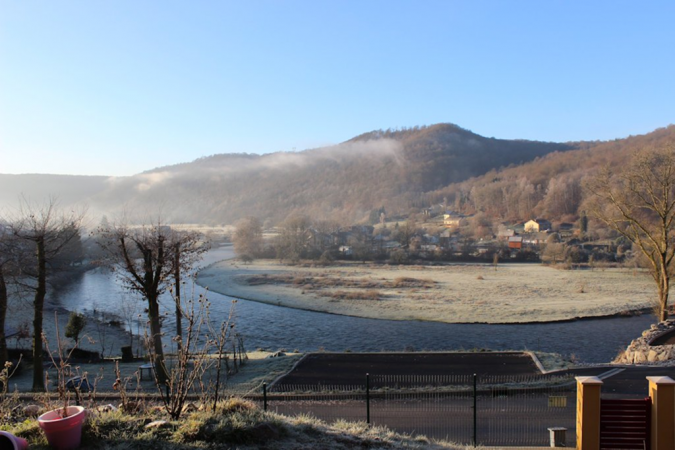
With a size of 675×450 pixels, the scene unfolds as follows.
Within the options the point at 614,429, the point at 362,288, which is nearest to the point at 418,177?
the point at 362,288

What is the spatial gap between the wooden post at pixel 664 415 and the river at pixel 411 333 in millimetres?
14734

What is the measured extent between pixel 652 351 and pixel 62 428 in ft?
55.0

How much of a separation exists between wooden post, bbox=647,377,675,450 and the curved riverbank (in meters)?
23.3

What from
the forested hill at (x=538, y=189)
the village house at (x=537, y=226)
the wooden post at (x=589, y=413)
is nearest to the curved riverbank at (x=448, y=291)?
the wooden post at (x=589, y=413)

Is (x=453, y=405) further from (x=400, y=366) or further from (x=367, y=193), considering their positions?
(x=367, y=193)

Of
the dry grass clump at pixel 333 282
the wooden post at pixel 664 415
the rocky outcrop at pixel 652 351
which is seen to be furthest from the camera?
the dry grass clump at pixel 333 282

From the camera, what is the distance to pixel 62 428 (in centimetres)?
490

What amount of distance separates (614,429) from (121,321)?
93.0 feet

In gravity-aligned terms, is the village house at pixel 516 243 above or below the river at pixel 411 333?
above

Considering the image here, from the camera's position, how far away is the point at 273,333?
26500mm

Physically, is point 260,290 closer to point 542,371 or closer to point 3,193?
point 542,371

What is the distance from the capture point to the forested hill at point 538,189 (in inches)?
4387

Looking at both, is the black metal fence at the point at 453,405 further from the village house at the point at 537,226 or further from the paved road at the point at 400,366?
the village house at the point at 537,226

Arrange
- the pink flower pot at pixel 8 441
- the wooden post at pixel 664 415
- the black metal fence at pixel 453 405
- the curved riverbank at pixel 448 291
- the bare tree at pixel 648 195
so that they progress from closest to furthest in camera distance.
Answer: the pink flower pot at pixel 8 441 → the wooden post at pixel 664 415 → the black metal fence at pixel 453 405 → the bare tree at pixel 648 195 → the curved riverbank at pixel 448 291
